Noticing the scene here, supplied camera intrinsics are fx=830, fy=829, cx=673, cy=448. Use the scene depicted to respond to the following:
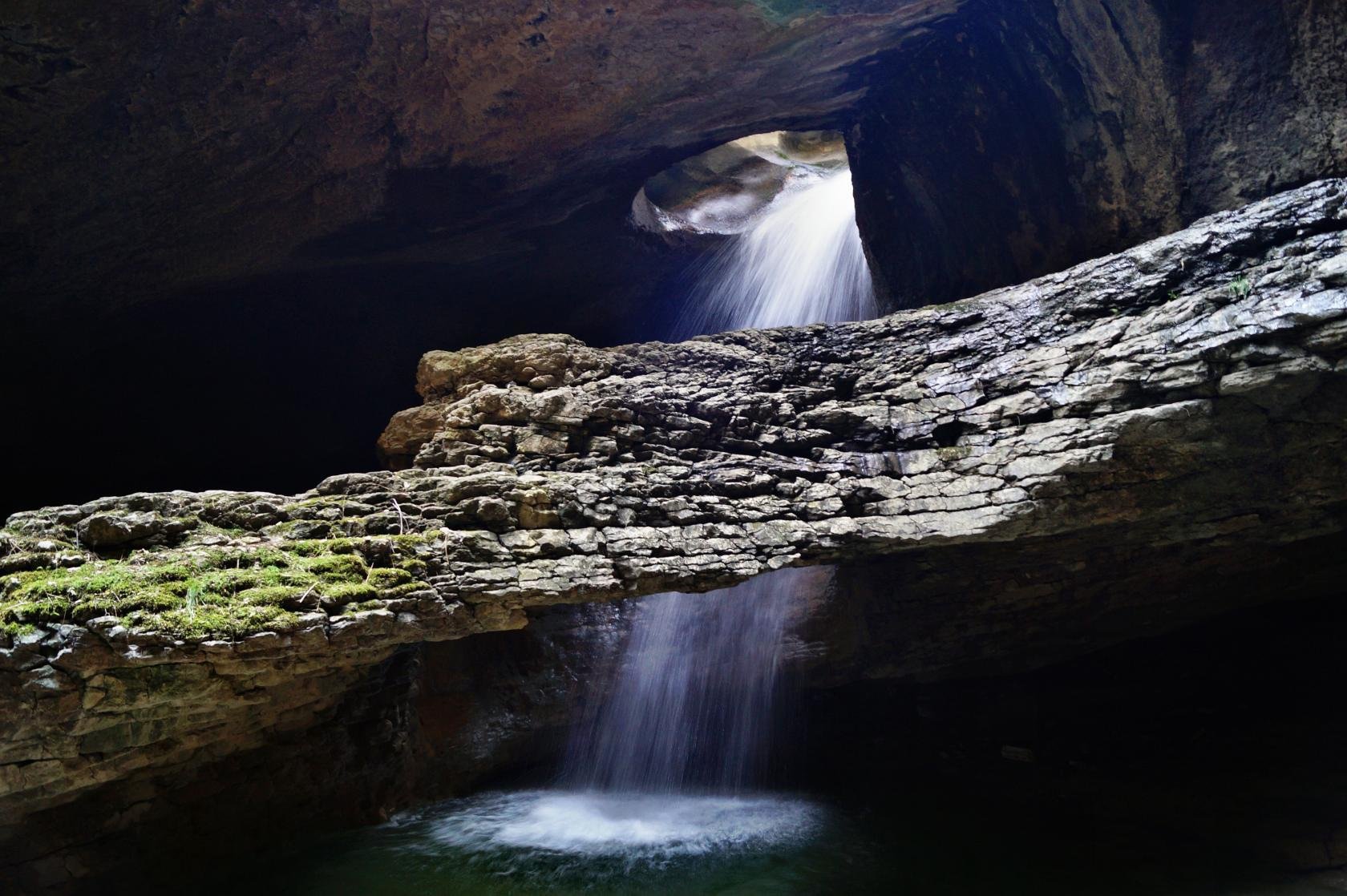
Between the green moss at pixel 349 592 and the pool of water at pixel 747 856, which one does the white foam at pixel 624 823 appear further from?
the green moss at pixel 349 592

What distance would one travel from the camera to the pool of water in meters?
7.43

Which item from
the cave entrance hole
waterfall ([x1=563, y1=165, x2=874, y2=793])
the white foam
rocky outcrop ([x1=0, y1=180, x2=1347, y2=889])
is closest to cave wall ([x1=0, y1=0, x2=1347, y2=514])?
the cave entrance hole

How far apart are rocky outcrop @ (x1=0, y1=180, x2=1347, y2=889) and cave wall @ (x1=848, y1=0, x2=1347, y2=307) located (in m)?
2.11

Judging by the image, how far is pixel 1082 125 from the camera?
33.4 ft

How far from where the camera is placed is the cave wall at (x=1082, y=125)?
28.8ft

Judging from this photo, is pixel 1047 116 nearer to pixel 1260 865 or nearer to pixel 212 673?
pixel 1260 865

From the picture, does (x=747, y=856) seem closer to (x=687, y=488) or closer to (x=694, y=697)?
(x=694, y=697)

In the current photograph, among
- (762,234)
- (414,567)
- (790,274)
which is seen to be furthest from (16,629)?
(762,234)

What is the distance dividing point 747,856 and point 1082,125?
368 inches

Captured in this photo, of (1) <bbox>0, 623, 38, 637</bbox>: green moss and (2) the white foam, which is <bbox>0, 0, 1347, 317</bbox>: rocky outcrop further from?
(2) the white foam

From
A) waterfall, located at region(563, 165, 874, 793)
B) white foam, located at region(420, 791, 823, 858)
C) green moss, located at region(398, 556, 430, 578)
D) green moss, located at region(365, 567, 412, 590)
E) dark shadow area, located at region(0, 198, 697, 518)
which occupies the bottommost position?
white foam, located at region(420, 791, 823, 858)

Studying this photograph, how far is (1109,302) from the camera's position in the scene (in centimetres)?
796

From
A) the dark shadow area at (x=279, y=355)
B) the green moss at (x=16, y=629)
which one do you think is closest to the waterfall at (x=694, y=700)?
Answer: the green moss at (x=16, y=629)

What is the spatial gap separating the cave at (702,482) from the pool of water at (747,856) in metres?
0.08
